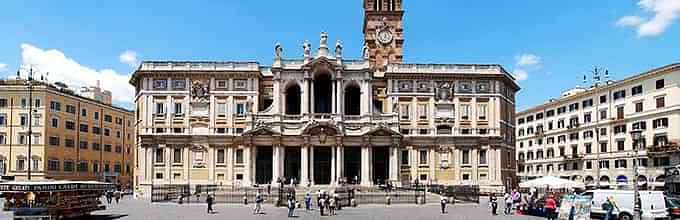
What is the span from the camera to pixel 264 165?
73.8 meters

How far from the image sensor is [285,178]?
239 feet

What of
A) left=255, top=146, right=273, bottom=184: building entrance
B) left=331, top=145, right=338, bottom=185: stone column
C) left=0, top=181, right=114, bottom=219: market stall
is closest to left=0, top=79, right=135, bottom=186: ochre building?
left=255, top=146, right=273, bottom=184: building entrance

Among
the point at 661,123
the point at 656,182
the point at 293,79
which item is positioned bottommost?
the point at 656,182

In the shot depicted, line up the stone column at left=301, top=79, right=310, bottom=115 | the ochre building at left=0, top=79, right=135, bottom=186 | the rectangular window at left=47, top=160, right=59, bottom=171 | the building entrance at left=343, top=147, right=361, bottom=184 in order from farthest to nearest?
the rectangular window at left=47, top=160, right=59, bottom=171
the ochre building at left=0, top=79, right=135, bottom=186
the building entrance at left=343, top=147, right=361, bottom=184
the stone column at left=301, top=79, right=310, bottom=115


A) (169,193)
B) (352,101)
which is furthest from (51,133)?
(352,101)

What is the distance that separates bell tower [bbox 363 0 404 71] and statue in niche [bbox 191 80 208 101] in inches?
888

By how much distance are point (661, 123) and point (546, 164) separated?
26.5 meters

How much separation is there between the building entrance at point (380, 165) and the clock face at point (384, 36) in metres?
18.4

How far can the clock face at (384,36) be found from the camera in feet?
288

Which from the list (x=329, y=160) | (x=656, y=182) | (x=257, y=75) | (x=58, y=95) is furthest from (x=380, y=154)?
(x=58, y=95)

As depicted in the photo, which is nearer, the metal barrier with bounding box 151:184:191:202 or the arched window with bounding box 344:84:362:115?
the metal barrier with bounding box 151:184:191:202

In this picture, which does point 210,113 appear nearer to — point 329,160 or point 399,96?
point 329,160

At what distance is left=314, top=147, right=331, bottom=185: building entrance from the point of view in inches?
2911

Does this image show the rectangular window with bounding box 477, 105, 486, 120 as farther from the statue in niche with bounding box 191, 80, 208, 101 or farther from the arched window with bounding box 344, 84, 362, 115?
the statue in niche with bounding box 191, 80, 208, 101
